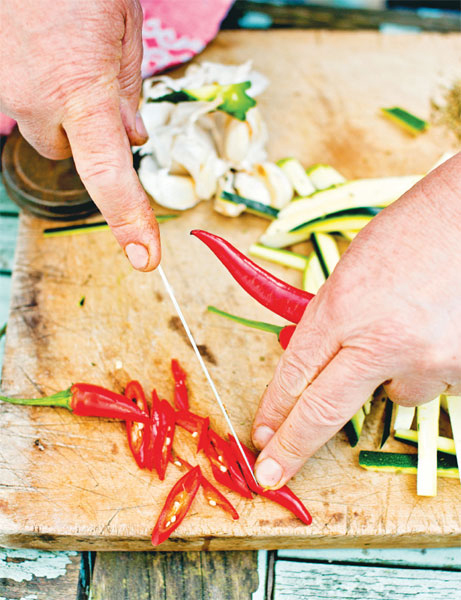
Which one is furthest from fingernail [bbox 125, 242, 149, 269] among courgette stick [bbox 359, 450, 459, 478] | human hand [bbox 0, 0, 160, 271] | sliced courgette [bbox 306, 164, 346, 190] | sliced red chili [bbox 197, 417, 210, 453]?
sliced courgette [bbox 306, 164, 346, 190]

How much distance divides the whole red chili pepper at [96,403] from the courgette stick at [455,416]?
1.10 m

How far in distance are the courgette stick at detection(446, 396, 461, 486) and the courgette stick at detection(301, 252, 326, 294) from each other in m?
0.68

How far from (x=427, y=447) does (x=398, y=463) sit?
0.38ft

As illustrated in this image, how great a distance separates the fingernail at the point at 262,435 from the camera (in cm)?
196

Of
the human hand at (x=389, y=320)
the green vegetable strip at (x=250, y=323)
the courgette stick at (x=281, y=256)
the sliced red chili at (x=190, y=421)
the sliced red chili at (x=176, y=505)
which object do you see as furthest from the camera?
the courgette stick at (x=281, y=256)

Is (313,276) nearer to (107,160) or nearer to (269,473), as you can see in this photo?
(269,473)

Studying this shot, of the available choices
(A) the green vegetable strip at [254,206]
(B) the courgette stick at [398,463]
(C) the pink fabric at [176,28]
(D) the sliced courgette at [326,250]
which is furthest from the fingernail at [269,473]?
(C) the pink fabric at [176,28]

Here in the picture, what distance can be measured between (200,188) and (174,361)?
831 mm

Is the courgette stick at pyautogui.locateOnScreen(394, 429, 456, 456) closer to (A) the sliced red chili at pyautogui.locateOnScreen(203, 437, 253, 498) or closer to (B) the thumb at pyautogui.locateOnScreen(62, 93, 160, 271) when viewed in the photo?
(A) the sliced red chili at pyautogui.locateOnScreen(203, 437, 253, 498)

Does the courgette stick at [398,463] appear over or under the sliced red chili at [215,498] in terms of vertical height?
over

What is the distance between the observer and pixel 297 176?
2713 mm

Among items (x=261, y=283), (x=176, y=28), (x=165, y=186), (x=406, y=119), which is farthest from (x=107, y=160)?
(x=406, y=119)

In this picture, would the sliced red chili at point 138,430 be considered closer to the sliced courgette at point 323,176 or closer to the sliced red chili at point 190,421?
the sliced red chili at point 190,421

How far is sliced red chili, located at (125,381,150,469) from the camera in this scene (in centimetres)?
201
